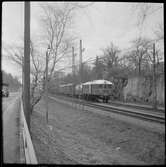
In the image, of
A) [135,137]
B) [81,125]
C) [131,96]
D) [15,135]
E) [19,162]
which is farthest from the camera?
[131,96]

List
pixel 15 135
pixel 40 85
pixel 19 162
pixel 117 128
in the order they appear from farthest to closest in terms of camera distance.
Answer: pixel 40 85
pixel 117 128
pixel 15 135
pixel 19 162

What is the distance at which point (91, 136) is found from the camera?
9.66 m

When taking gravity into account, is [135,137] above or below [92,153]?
above

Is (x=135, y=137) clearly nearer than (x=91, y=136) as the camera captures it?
Yes

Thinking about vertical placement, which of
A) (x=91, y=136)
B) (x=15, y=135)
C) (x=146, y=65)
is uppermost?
(x=146, y=65)

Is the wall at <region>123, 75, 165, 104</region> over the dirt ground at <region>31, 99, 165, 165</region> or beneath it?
over

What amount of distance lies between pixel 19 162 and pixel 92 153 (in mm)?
4102

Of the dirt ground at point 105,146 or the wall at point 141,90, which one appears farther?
the wall at point 141,90

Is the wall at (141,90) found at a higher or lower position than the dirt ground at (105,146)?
higher

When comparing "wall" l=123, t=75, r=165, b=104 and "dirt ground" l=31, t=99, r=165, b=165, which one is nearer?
"dirt ground" l=31, t=99, r=165, b=165

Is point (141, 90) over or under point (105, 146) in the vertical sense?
over

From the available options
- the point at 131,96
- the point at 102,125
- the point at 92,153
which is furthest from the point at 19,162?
the point at 131,96

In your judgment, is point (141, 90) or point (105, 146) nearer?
point (105, 146)

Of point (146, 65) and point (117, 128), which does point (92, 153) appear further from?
point (146, 65)
